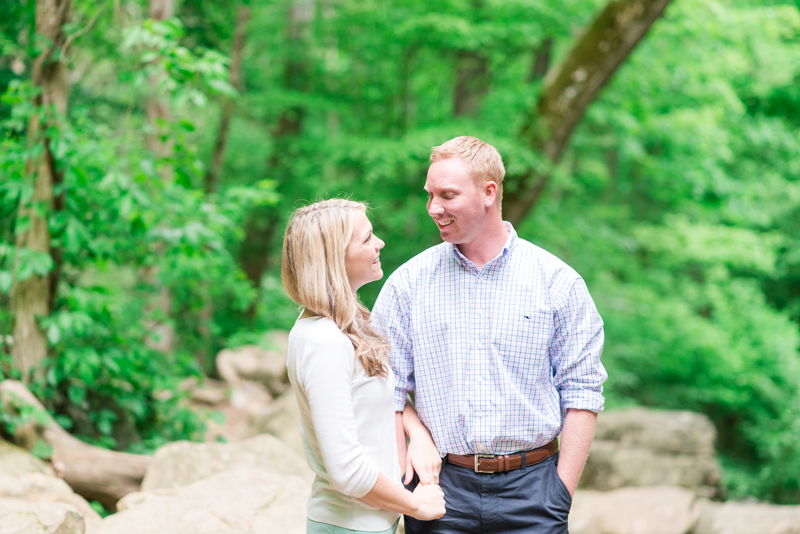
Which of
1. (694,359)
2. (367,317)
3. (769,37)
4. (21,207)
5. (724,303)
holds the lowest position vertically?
(694,359)

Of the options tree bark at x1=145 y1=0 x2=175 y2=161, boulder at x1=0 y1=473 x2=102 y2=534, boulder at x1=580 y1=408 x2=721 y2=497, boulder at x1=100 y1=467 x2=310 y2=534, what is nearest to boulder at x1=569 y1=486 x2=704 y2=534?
boulder at x1=580 y1=408 x2=721 y2=497

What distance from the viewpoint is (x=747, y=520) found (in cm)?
480

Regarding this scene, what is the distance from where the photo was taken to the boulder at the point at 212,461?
3500 millimetres

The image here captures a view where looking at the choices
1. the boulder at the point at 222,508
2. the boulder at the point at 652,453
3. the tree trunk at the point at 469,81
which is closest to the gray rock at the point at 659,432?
the boulder at the point at 652,453

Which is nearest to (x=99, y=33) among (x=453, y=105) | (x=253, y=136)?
(x=253, y=136)

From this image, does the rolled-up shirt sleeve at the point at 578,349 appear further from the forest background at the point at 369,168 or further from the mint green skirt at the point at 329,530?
the forest background at the point at 369,168

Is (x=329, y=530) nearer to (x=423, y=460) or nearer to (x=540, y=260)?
(x=423, y=460)

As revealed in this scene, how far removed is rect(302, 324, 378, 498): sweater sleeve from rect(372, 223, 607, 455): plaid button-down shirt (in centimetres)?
51

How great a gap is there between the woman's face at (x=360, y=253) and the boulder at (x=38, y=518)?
5.80 ft

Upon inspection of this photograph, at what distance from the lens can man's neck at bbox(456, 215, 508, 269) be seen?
6.96ft

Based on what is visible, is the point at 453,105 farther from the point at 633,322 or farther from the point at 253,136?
the point at 633,322

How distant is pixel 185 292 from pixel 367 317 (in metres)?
3.78

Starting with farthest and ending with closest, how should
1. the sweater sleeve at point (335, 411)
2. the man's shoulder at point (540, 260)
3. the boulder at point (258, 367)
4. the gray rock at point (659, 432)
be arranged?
the boulder at point (258, 367) < the gray rock at point (659, 432) < the man's shoulder at point (540, 260) < the sweater sleeve at point (335, 411)

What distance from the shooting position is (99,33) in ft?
17.0
